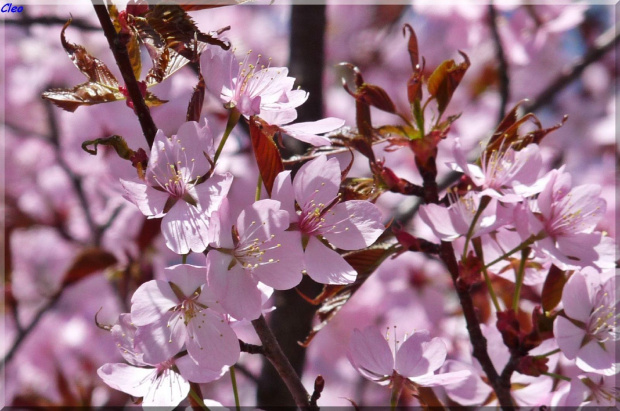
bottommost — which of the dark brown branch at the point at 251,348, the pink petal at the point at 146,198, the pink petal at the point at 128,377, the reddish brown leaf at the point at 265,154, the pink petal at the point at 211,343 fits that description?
the pink petal at the point at 128,377

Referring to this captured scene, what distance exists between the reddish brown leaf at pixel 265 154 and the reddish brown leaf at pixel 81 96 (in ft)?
0.50

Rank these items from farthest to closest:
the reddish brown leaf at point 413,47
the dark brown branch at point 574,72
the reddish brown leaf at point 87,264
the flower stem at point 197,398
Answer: the dark brown branch at point 574,72
the reddish brown leaf at point 87,264
the reddish brown leaf at point 413,47
the flower stem at point 197,398

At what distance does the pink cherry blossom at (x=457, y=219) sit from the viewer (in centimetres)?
77

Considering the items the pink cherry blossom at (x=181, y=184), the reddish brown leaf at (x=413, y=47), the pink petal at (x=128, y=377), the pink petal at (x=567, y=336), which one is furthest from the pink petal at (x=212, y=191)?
the pink petal at (x=567, y=336)

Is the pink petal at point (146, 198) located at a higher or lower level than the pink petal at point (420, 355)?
higher

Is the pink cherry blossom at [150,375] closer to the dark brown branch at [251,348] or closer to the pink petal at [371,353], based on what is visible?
the dark brown branch at [251,348]

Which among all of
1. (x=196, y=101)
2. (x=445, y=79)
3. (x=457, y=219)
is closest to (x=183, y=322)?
(x=196, y=101)

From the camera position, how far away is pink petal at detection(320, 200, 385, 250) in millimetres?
725

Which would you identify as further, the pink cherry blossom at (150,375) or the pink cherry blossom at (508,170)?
the pink cherry blossom at (508,170)

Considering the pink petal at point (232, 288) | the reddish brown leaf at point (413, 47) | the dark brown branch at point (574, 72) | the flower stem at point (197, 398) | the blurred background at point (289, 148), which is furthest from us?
the dark brown branch at point (574, 72)

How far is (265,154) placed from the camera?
68 cm

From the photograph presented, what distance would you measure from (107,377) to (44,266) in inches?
81.4

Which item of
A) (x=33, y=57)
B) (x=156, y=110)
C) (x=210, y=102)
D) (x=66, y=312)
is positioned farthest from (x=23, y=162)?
(x=156, y=110)

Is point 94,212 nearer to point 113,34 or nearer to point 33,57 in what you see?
point 33,57
